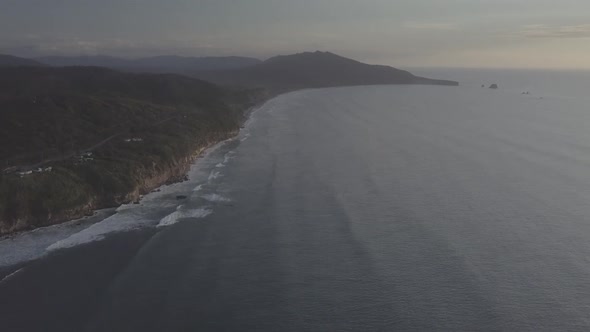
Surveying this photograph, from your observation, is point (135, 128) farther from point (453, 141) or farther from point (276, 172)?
point (453, 141)

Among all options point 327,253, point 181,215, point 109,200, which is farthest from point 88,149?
point 327,253

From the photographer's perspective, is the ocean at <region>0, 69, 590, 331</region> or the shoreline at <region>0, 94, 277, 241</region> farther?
the shoreline at <region>0, 94, 277, 241</region>

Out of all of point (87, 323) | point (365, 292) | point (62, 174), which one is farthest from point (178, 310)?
point (62, 174)

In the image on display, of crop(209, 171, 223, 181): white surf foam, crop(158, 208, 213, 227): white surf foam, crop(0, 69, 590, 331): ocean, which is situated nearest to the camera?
crop(0, 69, 590, 331): ocean

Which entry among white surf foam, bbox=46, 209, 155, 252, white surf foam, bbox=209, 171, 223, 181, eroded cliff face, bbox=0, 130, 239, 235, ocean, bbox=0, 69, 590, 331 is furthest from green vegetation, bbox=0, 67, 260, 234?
white surf foam, bbox=209, 171, 223, 181

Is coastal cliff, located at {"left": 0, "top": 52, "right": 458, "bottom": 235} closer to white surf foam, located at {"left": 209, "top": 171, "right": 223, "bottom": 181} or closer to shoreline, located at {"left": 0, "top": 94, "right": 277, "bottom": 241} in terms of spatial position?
shoreline, located at {"left": 0, "top": 94, "right": 277, "bottom": 241}

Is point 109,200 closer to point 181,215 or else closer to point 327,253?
point 181,215
